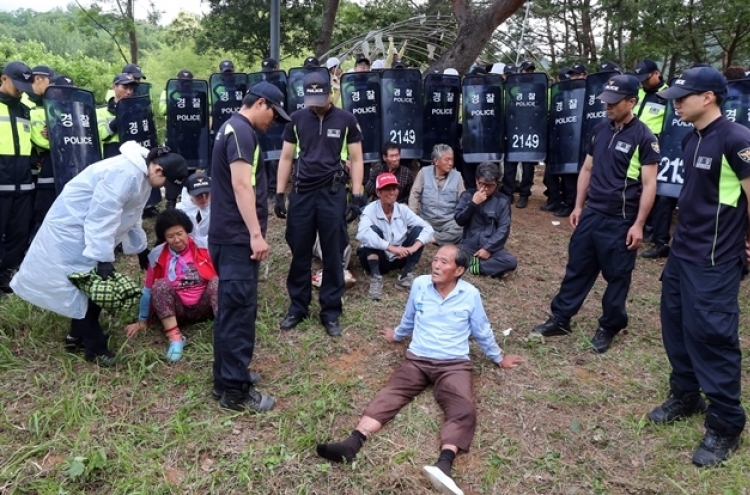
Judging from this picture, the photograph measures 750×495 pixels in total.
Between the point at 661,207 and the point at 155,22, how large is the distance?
454 inches

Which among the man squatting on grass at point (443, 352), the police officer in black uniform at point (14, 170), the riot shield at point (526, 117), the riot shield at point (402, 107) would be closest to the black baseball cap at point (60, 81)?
the police officer in black uniform at point (14, 170)

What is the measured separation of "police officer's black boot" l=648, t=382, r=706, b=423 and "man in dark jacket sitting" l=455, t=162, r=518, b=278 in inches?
88.8

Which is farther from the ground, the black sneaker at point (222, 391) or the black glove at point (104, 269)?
the black glove at point (104, 269)

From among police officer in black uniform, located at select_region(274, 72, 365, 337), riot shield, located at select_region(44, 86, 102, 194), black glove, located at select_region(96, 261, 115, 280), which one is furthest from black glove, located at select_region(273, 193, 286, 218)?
riot shield, located at select_region(44, 86, 102, 194)

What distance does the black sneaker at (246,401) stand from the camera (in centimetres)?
346

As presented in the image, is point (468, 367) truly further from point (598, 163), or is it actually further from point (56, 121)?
point (56, 121)

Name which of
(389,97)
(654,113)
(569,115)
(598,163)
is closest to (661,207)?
(654,113)

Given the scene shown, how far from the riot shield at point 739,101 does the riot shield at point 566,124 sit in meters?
1.45

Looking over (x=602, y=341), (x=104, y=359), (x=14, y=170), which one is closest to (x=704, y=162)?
(x=602, y=341)

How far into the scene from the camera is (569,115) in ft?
22.3

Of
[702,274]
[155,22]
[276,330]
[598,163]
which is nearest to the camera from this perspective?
[702,274]

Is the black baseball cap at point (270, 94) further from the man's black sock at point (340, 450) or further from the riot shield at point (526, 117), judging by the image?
the riot shield at point (526, 117)

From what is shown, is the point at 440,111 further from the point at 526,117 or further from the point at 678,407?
the point at 678,407

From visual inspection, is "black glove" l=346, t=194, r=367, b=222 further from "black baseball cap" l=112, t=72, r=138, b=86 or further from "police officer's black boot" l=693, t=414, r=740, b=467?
"black baseball cap" l=112, t=72, r=138, b=86
